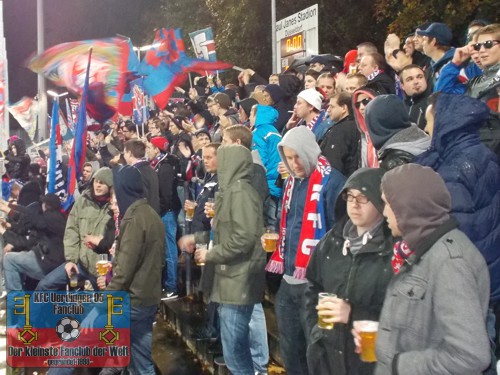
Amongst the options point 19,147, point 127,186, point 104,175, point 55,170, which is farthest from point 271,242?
point 19,147

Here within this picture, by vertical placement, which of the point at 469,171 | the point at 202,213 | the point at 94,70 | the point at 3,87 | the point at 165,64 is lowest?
the point at 202,213

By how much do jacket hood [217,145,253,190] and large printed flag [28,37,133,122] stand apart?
3922mm

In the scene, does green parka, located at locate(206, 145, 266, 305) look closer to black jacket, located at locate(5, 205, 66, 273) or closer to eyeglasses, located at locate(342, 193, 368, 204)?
eyeglasses, located at locate(342, 193, 368, 204)

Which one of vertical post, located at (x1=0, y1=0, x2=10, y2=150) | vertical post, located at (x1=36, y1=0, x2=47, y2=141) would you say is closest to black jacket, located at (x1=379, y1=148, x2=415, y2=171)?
vertical post, located at (x1=0, y1=0, x2=10, y2=150)

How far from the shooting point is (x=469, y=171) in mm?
3387

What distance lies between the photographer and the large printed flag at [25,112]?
16297mm

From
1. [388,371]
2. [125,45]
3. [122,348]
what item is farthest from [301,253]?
[125,45]

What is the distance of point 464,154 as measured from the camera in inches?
136

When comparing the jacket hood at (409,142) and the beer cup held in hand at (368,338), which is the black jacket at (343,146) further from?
the beer cup held in hand at (368,338)

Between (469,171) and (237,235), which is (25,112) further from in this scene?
(469,171)

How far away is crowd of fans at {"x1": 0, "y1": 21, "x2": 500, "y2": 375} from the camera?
2.42 meters

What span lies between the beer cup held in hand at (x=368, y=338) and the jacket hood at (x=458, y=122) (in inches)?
53.1

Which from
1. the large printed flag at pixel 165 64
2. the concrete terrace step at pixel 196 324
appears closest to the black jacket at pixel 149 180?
the concrete terrace step at pixel 196 324

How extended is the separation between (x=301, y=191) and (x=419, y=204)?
1987 millimetres
